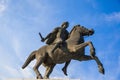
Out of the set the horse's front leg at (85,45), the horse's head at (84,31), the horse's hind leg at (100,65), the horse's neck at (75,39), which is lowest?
the horse's hind leg at (100,65)

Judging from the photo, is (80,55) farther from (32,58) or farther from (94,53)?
(32,58)

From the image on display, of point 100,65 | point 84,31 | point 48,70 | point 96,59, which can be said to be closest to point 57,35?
point 84,31

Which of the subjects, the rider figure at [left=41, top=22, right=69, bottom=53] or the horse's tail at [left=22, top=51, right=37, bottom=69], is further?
the horse's tail at [left=22, top=51, right=37, bottom=69]

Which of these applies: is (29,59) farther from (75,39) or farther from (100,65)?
(100,65)

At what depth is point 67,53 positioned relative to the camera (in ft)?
50.1

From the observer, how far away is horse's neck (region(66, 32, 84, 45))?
15.6 m

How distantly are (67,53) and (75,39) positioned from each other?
69 cm

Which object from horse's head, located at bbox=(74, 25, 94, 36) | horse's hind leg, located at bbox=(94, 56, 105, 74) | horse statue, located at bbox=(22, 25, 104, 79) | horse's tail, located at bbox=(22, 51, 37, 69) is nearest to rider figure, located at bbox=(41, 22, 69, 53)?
horse statue, located at bbox=(22, 25, 104, 79)

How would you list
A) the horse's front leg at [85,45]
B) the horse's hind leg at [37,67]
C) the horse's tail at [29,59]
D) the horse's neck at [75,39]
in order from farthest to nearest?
the horse's tail at [29,59]
the horse's neck at [75,39]
the horse's hind leg at [37,67]
the horse's front leg at [85,45]

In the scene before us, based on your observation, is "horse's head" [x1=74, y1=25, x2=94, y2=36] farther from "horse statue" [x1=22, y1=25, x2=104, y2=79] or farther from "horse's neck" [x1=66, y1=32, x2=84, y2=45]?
"horse's neck" [x1=66, y1=32, x2=84, y2=45]

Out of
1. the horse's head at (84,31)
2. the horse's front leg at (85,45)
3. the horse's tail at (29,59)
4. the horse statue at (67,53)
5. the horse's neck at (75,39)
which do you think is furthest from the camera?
the horse's tail at (29,59)

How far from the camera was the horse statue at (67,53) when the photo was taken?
15.1 m

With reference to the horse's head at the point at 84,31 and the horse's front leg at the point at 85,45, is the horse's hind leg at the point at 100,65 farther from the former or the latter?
the horse's head at the point at 84,31

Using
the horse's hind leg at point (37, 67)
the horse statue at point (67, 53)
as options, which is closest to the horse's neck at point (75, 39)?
the horse statue at point (67, 53)
